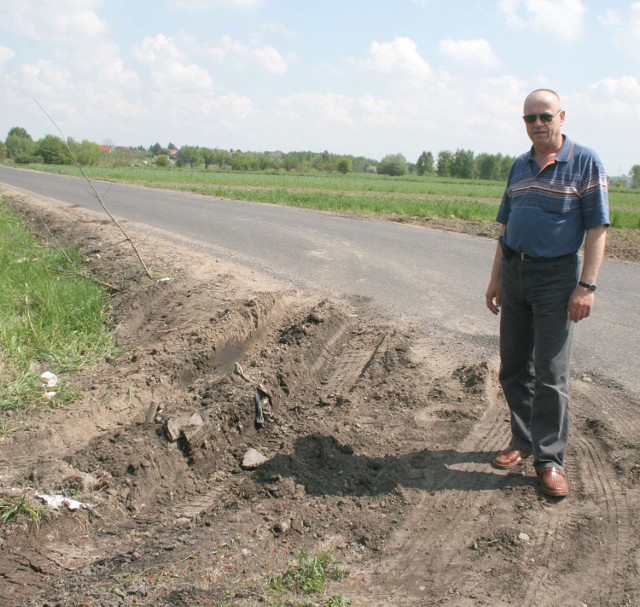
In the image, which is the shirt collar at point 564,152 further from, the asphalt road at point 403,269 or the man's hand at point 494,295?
the asphalt road at point 403,269

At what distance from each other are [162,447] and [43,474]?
0.79 m

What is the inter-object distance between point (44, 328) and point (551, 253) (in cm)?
554

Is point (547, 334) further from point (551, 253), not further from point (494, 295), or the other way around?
point (494, 295)

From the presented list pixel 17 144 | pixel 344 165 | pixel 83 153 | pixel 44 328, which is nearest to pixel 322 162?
pixel 344 165

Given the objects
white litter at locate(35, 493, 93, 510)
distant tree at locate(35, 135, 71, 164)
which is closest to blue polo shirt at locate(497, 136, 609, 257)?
white litter at locate(35, 493, 93, 510)

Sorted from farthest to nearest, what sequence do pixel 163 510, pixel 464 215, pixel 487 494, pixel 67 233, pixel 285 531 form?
pixel 464 215
pixel 67 233
pixel 163 510
pixel 487 494
pixel 285 531

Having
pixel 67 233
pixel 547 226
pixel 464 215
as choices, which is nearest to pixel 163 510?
pixel 547 226

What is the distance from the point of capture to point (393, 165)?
99125 millimetres

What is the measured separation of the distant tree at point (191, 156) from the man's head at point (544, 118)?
380 ft

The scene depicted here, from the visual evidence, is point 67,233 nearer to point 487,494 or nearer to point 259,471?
point 259,471

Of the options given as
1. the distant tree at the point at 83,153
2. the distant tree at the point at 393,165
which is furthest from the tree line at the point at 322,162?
the distant tree at the point at 83,153

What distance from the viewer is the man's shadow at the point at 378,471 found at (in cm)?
380

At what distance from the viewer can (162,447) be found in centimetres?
452

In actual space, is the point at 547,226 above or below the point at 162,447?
above
